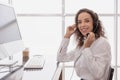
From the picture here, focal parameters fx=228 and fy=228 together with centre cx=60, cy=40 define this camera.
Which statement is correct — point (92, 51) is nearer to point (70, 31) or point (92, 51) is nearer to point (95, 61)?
point (95, 61)

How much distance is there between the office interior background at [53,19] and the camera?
3.57 meters

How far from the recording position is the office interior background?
357 cm

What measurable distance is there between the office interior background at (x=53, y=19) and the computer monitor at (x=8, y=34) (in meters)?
1.62

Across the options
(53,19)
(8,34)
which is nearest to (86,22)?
(8,34)

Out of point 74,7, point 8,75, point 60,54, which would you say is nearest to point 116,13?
point 74,7

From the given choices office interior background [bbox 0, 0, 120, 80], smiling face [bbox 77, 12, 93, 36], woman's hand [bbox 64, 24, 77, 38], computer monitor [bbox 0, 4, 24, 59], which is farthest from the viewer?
office interior background [bbox 0, 0, 120, 80]

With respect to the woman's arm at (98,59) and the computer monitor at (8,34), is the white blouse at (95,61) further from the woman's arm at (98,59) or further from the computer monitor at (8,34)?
the computer monitor at (8,34)

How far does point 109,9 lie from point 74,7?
56 cm

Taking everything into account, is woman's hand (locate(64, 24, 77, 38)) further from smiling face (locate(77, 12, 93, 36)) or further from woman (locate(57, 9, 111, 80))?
smiling face (locate(77, 12, 93, 36))

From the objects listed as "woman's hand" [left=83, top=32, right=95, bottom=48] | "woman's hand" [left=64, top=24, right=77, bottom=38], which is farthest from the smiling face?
"woman's hand" [left=64, top=24, right=77, bottom=38]

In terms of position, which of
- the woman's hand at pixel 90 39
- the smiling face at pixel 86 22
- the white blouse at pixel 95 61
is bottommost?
the white blouse at pixel 95 61

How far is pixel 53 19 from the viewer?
3.68m

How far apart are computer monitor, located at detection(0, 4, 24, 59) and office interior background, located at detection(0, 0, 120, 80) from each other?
1617mm

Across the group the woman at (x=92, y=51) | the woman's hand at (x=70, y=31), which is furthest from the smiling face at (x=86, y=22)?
the woman's hand at (x=70, y=31)
